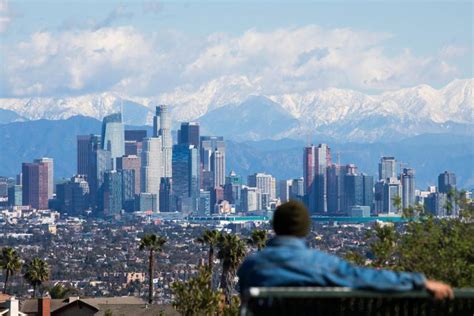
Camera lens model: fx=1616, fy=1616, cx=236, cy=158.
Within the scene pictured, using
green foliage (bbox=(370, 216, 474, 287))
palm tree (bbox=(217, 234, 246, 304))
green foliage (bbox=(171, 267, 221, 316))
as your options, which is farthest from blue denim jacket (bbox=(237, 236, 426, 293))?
palm tree (bbox=(217, 234, 246, 304))

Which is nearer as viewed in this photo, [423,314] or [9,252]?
[423,314]

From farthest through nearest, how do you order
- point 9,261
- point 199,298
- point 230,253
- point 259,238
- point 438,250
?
Result: point 9,261 < point 259,238 < point 230,253 < point 199,298 < point 438,250

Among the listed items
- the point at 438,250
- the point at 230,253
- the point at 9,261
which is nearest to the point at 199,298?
the point at 230,253

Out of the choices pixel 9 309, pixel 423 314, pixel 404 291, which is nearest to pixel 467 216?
pixel 423 314

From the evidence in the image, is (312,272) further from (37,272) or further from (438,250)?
(37,272)

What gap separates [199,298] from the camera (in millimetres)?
50938

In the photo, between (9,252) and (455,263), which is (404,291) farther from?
(9,252)

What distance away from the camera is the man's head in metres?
8.77

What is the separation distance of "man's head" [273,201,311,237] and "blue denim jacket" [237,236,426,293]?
6 centimetres

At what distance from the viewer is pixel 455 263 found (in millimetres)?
12086

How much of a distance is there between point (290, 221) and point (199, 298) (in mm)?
42371

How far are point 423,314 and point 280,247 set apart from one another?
4.38 ft

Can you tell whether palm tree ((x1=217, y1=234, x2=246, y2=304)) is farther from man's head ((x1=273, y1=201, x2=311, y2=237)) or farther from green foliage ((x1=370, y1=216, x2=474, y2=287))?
man's head ((x1=273, y1=201, x2=311, y2=237))

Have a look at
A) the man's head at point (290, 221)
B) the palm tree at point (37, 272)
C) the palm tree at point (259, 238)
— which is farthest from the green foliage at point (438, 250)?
the palm tree at point (37, 272)
